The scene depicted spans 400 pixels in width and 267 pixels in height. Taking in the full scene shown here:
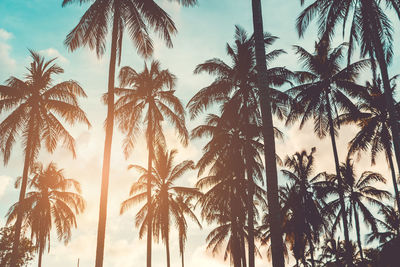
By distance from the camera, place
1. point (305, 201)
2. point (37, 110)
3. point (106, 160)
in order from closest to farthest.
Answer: point (106, 160) → point (37, 110) → point (305, 201)

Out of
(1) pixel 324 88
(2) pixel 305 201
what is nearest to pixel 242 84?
(1) pixel 324 88

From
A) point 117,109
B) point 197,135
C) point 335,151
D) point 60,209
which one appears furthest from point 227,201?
point 60,209

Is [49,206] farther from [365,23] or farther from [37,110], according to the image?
[365,23]

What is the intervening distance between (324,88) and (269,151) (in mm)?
15028

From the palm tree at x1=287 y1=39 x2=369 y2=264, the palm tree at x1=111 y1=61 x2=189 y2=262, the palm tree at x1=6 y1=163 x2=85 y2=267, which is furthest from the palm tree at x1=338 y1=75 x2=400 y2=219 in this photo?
the palm tree at x1=6 y1=163 x2=85 y2=267

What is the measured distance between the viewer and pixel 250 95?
64.5ft

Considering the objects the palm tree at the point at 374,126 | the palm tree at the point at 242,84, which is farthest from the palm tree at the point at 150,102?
the palm tree at the point at 374,126

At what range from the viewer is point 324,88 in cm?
2227

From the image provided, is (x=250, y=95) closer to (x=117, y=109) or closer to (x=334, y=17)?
(x=334, y=17)

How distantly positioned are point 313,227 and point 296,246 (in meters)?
2.22

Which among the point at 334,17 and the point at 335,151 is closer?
Answer: the point at 334,17

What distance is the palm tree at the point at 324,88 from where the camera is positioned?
21844 millimetres

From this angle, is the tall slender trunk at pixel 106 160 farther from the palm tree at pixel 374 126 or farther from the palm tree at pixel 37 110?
the palm tree at pixel 374 126

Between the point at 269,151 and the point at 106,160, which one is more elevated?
the point at 106,160
